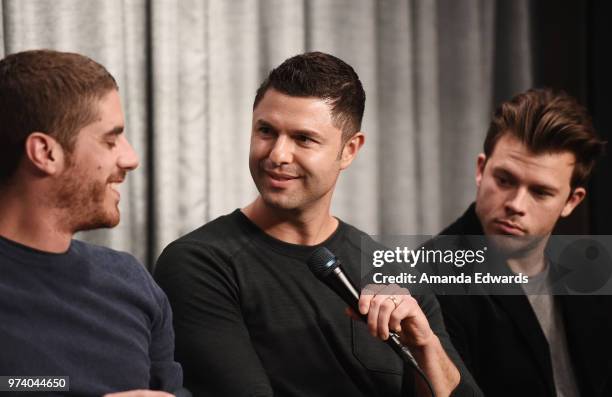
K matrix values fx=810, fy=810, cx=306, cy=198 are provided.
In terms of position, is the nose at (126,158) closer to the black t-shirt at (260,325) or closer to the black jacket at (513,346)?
the black t-shirt at (260,325)

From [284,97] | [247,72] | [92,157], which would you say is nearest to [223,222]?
[284,97]

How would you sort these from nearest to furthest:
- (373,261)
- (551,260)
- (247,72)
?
(373,261)
(551,260)
(247,72)

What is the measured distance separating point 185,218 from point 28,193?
92cm

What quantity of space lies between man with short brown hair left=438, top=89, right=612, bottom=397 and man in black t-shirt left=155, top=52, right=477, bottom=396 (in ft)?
0.68

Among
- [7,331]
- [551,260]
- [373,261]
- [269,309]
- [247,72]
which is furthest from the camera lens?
[247,72]

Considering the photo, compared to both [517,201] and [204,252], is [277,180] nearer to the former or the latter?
[204,252]

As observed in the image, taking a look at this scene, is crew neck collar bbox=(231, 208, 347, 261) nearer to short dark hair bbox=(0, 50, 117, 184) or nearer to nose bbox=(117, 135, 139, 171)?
nose bbox=(117, 135, 139, 171)

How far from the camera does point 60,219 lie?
1.26 meters

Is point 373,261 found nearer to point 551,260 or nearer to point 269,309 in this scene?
point 269,309

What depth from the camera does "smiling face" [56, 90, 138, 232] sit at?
1.26 meters

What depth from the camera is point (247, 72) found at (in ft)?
7.47

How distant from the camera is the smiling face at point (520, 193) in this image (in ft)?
6.27

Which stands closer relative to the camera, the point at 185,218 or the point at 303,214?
the point at 303,214

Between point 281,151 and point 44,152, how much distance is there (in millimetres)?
514
